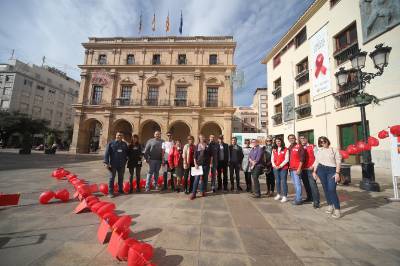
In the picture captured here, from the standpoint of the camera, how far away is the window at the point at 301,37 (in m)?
16.8

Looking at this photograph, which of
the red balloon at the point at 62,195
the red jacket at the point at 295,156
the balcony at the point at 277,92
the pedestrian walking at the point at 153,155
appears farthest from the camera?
the balcony at the point at 277,92

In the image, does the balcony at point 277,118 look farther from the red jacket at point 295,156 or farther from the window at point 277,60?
the red jacket at point 295,156

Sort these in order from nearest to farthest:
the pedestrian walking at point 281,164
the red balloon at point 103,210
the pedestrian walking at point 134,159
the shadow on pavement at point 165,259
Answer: the shadow on pavement at point 165,259
the red balloon at point 103,210
the pedestrian walking at point 281,164
the pedestrian walking at point 134,159

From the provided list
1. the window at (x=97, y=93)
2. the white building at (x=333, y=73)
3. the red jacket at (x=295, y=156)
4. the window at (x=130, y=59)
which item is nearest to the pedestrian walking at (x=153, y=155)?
the red jacket at (x=295, y=156)

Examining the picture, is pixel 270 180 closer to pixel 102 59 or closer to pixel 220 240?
pixel 220 240

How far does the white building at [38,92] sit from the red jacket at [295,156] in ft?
181

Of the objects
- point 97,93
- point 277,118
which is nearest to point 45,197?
point 277,118

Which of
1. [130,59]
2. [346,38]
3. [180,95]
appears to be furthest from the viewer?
[130,59]

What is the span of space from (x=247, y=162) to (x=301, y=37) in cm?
1730

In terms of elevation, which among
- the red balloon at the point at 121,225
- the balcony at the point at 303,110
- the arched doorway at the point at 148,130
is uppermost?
the balcony at the point at 303,110

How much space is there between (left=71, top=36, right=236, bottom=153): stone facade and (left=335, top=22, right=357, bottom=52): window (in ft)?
36.2

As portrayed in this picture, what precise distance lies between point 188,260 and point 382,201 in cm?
577

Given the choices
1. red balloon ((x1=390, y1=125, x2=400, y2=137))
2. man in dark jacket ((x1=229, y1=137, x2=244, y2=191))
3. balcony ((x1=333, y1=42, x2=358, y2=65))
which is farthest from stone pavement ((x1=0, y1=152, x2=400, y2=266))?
balcony ((x1=333, y1=42, x2=358, y2=65))

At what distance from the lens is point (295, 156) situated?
4684mm
